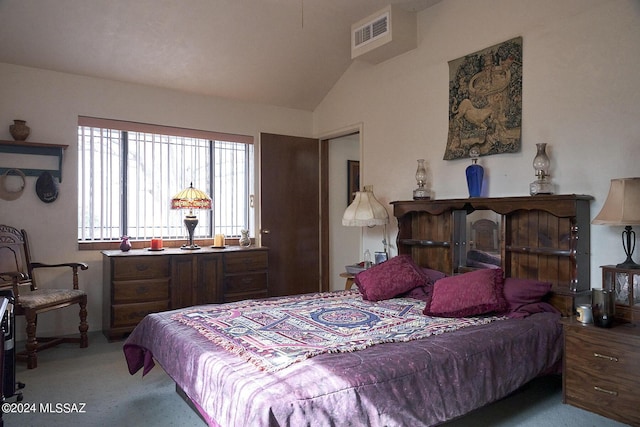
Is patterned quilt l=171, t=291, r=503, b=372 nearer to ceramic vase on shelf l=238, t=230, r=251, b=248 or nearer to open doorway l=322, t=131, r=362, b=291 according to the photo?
ceramic vase on shelf l=238, t=230, r=251, b=248

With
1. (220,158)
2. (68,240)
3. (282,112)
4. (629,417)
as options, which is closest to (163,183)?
(220,158)

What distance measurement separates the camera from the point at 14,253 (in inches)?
142

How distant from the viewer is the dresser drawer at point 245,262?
4.36 m

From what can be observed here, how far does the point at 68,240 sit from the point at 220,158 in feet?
5.67

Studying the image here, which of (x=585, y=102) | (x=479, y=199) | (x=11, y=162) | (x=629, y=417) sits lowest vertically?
(x=629, y=417)

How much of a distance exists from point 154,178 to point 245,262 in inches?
50.3

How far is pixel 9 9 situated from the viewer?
331cm

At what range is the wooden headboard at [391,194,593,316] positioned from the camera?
2.77 m

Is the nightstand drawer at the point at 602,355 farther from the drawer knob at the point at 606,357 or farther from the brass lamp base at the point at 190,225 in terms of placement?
the brass lamp base at the point at 190,225

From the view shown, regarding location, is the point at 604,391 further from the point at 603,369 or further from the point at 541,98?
the point at 541,98

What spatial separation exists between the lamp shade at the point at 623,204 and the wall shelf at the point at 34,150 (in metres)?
4.25

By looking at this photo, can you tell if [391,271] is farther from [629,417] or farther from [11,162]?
[11,162]

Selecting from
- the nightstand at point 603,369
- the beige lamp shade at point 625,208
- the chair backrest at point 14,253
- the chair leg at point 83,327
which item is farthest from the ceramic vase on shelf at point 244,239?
the beige lamp shade at point 625,208

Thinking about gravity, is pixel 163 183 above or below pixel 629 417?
above
